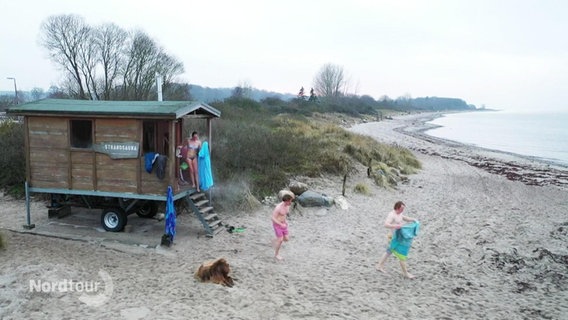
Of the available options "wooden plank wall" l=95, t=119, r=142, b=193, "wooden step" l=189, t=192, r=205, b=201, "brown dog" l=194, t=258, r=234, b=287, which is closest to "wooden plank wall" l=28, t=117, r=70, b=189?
"wooden plank wall" l=95, t=119, r=142, b=193

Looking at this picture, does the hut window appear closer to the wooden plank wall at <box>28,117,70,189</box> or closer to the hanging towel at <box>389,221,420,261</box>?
the wooden plank wall at <box>28,117,70,189</box>

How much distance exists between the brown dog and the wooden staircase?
2876 mm

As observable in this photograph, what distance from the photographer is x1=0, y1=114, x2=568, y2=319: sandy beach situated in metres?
7.76

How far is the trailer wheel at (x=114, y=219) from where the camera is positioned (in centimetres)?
1162

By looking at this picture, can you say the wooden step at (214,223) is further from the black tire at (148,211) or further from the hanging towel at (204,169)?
the black tire at (148,211)

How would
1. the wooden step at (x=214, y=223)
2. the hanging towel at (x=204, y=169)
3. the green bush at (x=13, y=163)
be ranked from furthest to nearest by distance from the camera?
the green bush at (x=13, y=163), the wooden step at (x=214, y=223), the hanging towel at (x=204, y=169)

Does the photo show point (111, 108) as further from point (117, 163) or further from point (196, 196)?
point (196, 196)

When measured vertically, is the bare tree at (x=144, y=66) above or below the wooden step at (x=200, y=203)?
above

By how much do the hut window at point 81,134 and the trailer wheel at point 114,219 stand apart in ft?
6.02

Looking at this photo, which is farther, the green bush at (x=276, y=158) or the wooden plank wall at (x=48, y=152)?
the green bush at (x=276, y=158)

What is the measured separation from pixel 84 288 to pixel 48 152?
479 cm

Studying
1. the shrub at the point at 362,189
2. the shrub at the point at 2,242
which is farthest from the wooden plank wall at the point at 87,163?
the shrub at the point at 362,189

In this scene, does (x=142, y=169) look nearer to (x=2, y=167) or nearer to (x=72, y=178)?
(x=72, y=178)

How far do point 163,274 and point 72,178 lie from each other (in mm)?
4173
